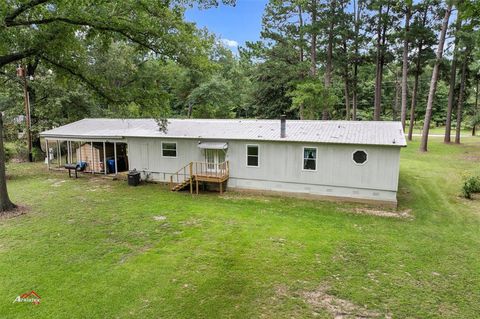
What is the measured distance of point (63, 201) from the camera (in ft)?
38.7

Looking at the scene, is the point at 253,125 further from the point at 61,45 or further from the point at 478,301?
the point at 478,301

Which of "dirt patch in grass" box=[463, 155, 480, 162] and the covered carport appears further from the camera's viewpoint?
"dirt patch in grass" box=[463, 155, 480, 162]

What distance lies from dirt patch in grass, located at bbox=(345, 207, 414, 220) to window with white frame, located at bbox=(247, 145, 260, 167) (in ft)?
14.0

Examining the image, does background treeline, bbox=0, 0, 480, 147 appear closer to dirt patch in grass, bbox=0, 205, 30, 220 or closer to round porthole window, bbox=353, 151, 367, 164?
dirt patch in grass, bbox=0, 205, 30, 220

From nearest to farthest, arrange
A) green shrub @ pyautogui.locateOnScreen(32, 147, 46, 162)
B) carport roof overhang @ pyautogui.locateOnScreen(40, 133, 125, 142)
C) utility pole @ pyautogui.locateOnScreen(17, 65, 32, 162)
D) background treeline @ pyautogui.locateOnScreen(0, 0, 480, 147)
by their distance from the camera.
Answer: carport roof overhang @ pyautogui.locateOnScreen(40, 133, 125, 142), utility pole @ pyautogui.locateOnScreen(17, 65, 32, 162), green shrub @ pyautogui.locateOnScreen(32, 147, 46, 162), background treeline @ pyautogui.locateOnScreen(0, 0, 480, 147)

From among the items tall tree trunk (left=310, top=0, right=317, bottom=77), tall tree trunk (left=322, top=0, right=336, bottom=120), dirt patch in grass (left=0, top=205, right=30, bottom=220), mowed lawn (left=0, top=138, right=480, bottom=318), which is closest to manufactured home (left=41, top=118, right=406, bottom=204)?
mowed lawn (left=0, top=138, right=480, bottom=318)

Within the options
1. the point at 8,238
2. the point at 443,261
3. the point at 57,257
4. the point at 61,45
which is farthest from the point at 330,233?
the point at 61,45

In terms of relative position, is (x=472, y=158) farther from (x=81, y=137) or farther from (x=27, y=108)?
(x=27, y=108)

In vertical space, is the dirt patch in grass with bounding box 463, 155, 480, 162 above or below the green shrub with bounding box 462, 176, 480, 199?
above

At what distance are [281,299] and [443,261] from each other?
14.2ft

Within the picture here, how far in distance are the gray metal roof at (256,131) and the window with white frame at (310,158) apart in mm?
464

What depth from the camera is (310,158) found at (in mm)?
12016

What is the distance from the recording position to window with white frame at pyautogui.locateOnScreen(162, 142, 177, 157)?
14.2m

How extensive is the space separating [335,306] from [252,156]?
8162 mm
